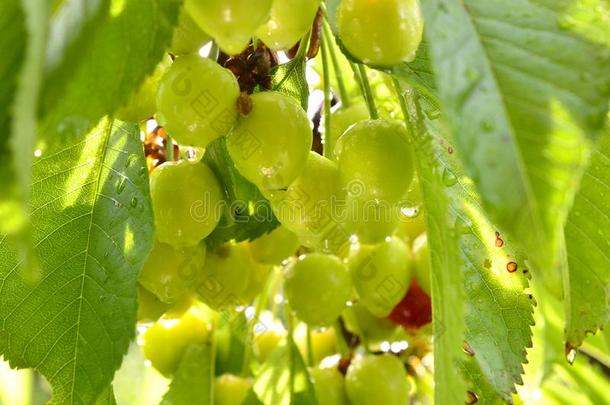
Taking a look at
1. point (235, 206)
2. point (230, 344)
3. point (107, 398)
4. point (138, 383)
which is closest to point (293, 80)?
point (235, 206)

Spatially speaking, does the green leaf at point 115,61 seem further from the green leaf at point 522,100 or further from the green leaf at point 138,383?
the green leaf at point 138,383

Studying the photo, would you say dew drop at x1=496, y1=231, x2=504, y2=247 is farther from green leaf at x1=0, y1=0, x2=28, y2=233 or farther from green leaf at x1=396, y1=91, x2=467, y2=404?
green leaf at x1=0, y1=0, x2=28, y2=233

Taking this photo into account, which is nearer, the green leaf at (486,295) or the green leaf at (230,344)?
the green leaf at (486,295)

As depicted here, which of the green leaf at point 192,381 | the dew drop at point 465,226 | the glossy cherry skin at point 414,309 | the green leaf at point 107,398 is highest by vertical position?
the dew drop at point 465,226

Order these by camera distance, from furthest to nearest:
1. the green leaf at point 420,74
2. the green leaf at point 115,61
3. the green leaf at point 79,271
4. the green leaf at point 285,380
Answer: the green leaf at point 285,380, the green leaf at point 79,271, the green leaf at point 420,74, the green leaf at point 115,61

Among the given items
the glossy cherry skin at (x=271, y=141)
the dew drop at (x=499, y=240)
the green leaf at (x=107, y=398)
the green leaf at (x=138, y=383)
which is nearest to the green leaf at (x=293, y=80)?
the glossy cherry skin at (x=271, y=141)

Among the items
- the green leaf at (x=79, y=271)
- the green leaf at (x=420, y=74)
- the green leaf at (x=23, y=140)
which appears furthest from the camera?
the green leaf at (x=79, y=271)

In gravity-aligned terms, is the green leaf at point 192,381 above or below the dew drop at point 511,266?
below
